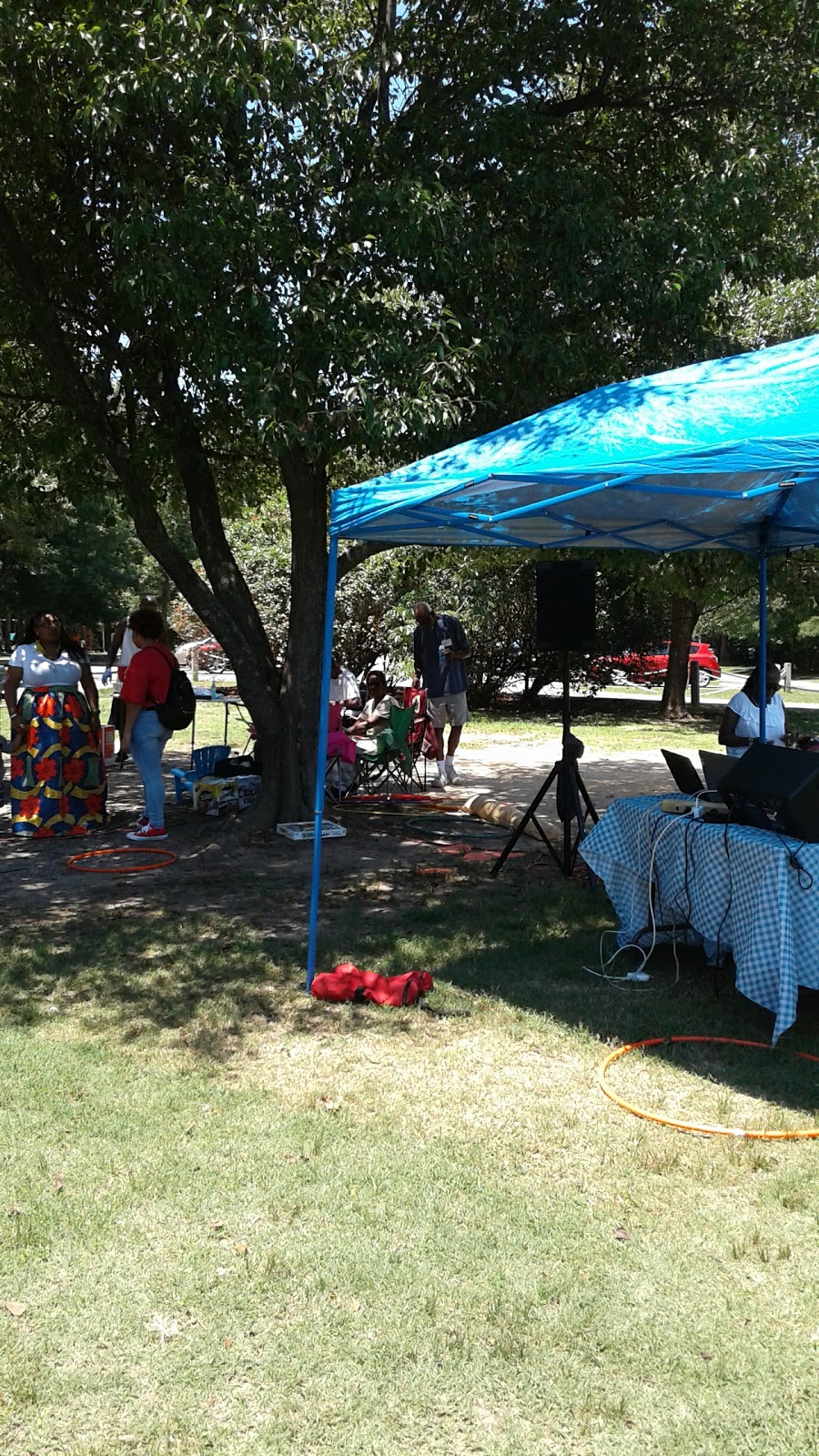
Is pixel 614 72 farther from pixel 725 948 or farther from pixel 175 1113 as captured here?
pixel 175 1113

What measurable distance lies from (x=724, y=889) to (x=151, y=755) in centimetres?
519

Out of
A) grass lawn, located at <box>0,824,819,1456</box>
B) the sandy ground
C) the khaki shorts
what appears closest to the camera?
grass lawn, located at <box>0,824,819,1456</box>

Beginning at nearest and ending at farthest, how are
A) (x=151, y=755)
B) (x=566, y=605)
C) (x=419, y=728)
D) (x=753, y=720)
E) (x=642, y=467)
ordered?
(x=642, y=467) < (x=566, y=605) < (x=753, y=720) < (x=151, y=755) < (x=419, y=728)

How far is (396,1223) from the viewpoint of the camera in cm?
347

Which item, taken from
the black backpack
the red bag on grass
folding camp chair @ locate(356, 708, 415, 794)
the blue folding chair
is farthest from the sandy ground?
the red bag on grass

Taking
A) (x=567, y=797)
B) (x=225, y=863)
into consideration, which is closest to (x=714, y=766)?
(x=567, y=797)

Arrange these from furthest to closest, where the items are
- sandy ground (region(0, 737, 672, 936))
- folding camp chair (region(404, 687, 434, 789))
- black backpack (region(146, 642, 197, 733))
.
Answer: folding camp chair (region(404, 687, 434, 789)), black backpack (region(146, 642, 197, 733)), sandy ground (region(0, 737, 672, 936))

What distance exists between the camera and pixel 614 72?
952 cm

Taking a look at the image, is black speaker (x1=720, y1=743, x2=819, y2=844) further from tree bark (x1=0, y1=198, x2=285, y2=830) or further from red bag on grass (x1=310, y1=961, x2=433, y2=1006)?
tree bark (x1=0, y1=198, x2=285, y2=830)

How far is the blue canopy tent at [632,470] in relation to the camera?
4844 millimetres

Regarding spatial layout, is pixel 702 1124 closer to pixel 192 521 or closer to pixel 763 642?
pixel 763 642

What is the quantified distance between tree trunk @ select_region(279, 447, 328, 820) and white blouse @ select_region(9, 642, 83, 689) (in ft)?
5.64

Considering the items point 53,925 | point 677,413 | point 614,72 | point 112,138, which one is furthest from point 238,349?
point 614,72

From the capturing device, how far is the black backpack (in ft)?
29.9
